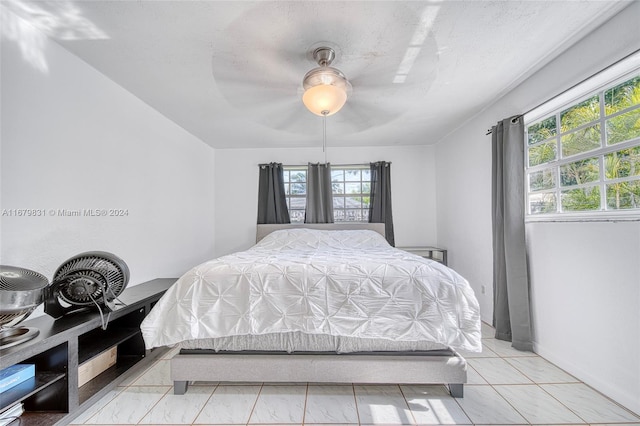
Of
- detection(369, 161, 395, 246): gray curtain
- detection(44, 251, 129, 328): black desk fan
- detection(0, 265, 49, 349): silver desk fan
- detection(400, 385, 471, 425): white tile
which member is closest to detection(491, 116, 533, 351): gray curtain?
detection(400, 385, 471, 425): white tile

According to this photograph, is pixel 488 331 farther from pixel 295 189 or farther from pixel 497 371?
pixel 295 189

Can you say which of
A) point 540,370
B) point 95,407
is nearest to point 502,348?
point 540,370

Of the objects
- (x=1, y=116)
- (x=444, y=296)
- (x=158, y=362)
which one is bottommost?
(x=158, y=362)

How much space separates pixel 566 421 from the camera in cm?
144

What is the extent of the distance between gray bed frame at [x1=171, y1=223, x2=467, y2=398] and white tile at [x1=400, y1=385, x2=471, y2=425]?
0.09 m

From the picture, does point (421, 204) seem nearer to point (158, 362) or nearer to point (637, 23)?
point (637, 23)

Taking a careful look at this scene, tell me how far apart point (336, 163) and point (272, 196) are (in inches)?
44.5

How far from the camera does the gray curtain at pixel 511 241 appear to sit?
7.21 ft

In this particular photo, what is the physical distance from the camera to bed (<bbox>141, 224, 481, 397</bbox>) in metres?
1.59

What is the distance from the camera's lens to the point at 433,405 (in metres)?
1.57

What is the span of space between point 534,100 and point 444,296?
182 centimetres

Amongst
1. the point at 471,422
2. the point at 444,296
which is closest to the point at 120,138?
the point at 444,296

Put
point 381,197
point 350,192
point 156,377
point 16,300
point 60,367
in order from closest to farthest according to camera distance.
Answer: point 16,300 < point 60,367 < point 156,377 < point 381,197 < point 350,192

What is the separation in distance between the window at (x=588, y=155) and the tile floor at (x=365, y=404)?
1.18 m
